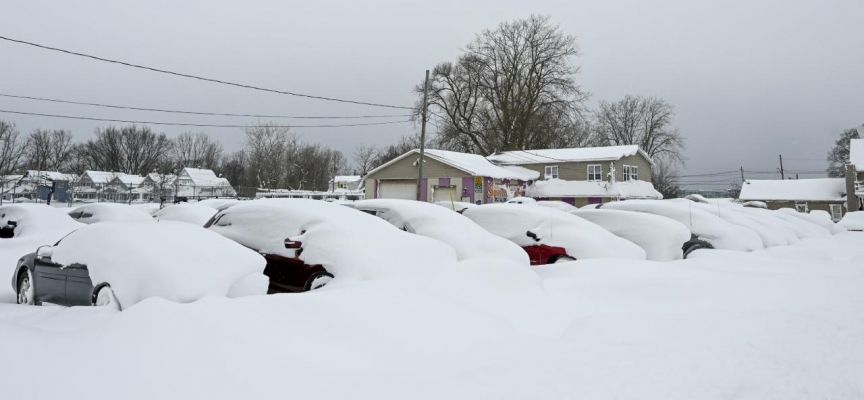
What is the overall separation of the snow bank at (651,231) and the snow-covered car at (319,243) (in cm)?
452

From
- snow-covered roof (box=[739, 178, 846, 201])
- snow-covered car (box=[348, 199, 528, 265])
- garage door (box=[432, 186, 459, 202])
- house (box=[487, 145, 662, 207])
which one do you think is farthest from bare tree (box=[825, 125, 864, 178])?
snow-covered car (box=[348, 199, 528, 265])

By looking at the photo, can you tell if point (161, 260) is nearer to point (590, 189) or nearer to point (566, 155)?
point (590, 189)

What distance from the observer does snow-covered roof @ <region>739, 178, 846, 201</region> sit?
42.9 metres

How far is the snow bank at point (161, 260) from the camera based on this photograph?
4074 mm

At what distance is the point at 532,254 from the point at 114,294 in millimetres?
5675

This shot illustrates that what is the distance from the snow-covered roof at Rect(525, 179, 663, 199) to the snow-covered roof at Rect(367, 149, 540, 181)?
96 cm

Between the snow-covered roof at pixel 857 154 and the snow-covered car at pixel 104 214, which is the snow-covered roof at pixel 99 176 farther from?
the snow-covered roof at pixel 857 154

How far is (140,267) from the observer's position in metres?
4.23

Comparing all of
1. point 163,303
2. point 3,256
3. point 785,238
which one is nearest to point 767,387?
point 163,303

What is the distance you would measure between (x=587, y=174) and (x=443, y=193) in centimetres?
971

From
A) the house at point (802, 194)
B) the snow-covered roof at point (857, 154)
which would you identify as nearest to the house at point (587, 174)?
the snow-covered roof at point (857, 154)

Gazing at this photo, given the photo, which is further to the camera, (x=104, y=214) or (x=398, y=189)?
(x=398, y=189)

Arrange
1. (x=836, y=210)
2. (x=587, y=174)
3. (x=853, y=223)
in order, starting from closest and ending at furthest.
Result: (x=853, y=223)
(x=587, y=174)
(x=836, y=210)

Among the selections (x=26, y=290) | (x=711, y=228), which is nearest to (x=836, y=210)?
(x=711, y=228)
